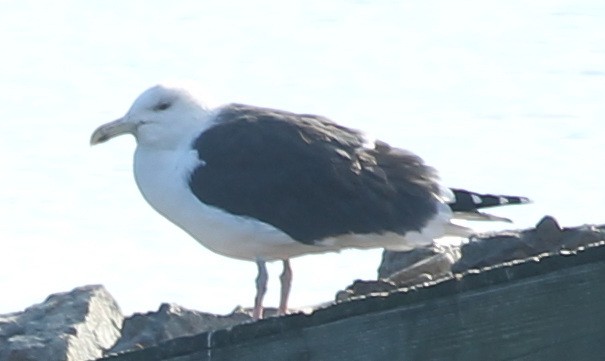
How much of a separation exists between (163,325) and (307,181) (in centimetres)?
128

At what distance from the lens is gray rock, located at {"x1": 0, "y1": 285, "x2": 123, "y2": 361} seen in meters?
4.88

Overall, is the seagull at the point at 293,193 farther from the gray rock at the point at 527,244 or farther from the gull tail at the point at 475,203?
the gray rock at the point at 527,244

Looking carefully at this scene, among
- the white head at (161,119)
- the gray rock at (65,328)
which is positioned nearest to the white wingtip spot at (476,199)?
the white head at (161,119)

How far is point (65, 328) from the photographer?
5012 mm

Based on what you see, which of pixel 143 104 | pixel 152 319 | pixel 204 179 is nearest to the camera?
pixel 152 319

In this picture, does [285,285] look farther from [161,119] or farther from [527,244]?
[527,244]

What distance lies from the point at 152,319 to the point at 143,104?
1.61 metres

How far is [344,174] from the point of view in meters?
6.03

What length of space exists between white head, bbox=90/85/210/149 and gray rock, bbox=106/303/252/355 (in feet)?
4.38

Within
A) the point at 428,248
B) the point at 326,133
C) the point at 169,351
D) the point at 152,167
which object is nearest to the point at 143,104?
the point at 152,167

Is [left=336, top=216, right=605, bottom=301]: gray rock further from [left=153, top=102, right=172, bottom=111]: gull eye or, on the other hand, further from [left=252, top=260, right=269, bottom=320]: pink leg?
[left=153, top=102, right=172, bottom=111]: gull eye

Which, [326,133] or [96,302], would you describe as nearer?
[96,302]

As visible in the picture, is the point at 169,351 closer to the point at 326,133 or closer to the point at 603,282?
the point at 603,282

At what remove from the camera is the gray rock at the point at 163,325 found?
4.88m
